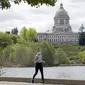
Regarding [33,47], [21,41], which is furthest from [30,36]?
[33,47]

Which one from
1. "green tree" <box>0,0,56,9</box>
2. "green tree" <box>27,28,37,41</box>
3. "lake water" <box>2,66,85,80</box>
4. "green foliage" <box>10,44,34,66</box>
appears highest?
"green tree" <box>27,28,37,41</box>

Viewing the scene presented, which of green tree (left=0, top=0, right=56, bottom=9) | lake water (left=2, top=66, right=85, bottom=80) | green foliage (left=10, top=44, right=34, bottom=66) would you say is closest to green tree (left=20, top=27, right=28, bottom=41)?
green foliage (left=10, top=44, right=34, bottom=66)

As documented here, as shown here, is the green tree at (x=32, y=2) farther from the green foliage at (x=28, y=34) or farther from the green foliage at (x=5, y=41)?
the green foliage at (x=28, y=34)

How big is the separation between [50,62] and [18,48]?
7.29 metres

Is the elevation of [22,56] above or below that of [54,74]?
above

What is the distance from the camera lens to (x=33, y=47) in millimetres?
82938

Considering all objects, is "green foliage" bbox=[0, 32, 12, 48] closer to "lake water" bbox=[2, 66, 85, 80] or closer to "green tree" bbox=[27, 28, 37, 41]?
"lake water" bbox=[2, 66, 85, 80]

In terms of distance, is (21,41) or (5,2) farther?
(21,41)

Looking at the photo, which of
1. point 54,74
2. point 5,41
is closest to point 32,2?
point 54,74

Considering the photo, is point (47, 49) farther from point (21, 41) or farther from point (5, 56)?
point (21, 41)

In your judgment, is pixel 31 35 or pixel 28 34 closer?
pixel 28 34

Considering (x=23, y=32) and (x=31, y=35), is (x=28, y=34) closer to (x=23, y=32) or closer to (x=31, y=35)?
(x=31, y=35)

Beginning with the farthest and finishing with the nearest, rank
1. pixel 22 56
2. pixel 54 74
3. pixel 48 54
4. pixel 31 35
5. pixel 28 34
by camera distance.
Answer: pixel 31 35
pixel 28 34
pixel 48 54
pixel 22 56
pixel 54 74

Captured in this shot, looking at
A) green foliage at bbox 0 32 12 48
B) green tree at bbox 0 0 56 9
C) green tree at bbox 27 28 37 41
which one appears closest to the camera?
green tree at bbox 0 0 56 9
